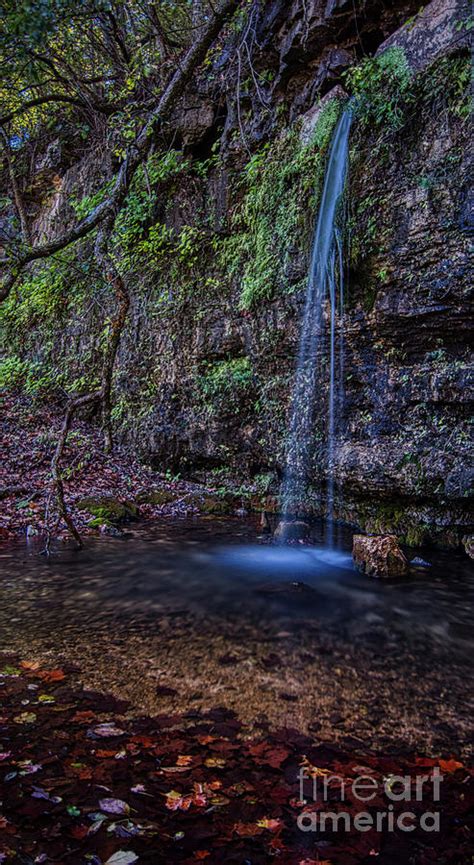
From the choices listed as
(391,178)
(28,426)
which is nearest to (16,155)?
(28,426)

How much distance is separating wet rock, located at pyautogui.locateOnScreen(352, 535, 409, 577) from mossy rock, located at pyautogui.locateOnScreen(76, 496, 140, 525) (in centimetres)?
412

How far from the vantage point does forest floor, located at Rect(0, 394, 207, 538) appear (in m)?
7.56

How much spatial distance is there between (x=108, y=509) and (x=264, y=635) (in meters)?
5.03

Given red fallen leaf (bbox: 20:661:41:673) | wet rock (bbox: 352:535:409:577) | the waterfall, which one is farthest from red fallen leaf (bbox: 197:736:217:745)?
the waterfall

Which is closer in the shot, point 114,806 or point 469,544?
point 114,806

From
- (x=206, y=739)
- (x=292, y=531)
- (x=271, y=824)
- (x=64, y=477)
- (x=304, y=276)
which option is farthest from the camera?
(x=64, y=477)

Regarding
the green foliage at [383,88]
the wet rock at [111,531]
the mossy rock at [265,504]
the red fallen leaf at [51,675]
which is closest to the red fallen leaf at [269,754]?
the red fallen leaf at [51,675]

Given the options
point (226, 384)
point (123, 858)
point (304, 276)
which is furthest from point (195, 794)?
point (226, 384)

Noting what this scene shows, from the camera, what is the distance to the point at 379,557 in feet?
17.8

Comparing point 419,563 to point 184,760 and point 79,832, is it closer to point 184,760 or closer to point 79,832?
point 184,760

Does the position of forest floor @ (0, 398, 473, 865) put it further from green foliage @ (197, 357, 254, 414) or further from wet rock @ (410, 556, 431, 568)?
green foliage @ (197, 357, 254, 414)

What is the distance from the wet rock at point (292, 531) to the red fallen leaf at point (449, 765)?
4785 mm

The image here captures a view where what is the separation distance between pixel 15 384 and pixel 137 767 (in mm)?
14665

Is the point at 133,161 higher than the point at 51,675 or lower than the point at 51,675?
higher
